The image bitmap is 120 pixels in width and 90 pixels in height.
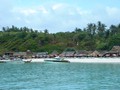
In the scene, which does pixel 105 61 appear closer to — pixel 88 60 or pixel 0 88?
pixel 88 60

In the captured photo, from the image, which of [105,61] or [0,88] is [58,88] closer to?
[0,88]

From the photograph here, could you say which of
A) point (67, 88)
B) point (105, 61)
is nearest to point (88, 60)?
point (105, 61)

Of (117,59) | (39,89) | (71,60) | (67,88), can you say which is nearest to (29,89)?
(39,89)

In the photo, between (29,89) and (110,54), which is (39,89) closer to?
(29,89)

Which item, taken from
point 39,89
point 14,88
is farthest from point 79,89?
point 14,88

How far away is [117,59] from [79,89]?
121403 millimetres

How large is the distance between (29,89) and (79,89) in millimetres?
6160

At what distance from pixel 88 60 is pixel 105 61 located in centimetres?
1017

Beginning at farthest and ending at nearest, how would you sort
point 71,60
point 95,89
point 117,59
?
point 71,60
point 117,59
point 95,89

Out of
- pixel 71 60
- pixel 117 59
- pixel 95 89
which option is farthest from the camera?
pixel 71 60

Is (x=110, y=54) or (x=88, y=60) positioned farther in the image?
(x=110, y=54)

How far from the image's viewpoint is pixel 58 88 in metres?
50.6

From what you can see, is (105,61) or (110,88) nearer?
(110,88)

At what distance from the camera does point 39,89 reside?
4981 cm
